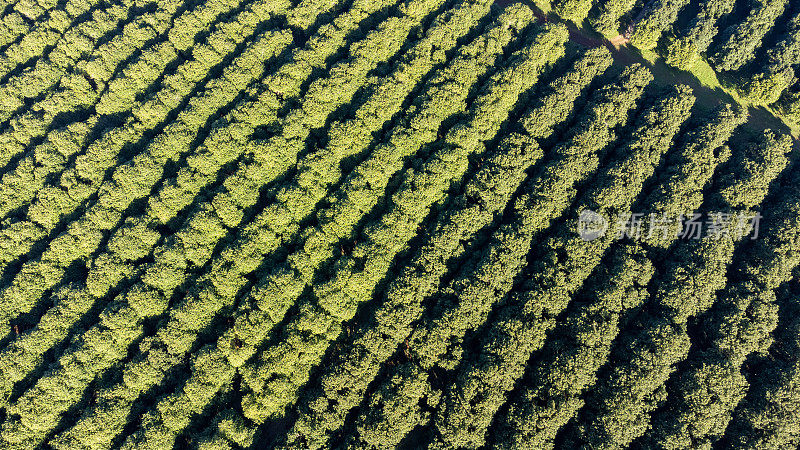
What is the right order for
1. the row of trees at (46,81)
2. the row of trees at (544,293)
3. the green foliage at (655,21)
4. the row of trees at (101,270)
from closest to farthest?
1. the row of trees at (544,293)
2. the row of trees at (101,270)
3. the row of trees at (46,81)
4. the green foliage at (655,21)

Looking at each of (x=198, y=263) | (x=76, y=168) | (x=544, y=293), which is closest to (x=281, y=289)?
(x=198, y=263)

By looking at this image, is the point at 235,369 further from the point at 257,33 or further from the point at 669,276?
the point at 669,276

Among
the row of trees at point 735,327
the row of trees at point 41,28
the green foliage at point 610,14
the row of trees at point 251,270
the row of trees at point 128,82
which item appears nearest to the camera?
the row of trees at point 735,327

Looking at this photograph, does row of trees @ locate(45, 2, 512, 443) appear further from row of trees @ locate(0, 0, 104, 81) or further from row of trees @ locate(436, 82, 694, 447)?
row of trees @ locate(0, 0, 104, 81)

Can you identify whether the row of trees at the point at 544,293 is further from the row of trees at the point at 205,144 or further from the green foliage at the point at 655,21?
the row of trees at the point at 205,144
